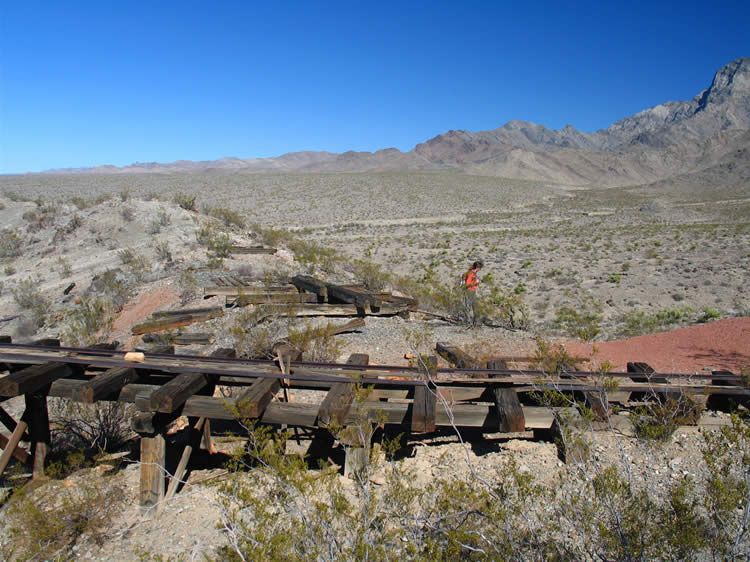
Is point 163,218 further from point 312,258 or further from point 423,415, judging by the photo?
point 423,415

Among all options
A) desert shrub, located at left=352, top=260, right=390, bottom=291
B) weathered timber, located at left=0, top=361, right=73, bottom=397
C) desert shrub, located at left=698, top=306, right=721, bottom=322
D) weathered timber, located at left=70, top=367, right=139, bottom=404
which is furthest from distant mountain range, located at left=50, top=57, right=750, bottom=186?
weathered timber, located at left=0, top=361, right=73, bottom=397

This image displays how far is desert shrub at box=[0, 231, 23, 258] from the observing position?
18312 millimetres

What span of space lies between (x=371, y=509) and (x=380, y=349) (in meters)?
4.77

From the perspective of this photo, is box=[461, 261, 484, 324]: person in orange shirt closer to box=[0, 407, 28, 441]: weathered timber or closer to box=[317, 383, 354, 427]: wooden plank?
box=[317, 383, 354, 427]: wooden plank

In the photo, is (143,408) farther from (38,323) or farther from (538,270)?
(538,270)

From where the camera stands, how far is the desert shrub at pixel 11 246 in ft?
60.1

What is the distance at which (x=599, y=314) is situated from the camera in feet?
40.9

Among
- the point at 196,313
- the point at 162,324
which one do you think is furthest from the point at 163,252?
the point at 162,324

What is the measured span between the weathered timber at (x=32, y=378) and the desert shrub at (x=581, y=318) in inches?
318

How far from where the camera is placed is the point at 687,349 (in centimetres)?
739

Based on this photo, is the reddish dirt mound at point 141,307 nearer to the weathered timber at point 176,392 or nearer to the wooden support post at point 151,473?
the weathered timber at point 176,392

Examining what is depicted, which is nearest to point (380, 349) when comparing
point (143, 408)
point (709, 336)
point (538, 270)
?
point (143, 408)

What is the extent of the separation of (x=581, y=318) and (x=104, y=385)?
10262mm

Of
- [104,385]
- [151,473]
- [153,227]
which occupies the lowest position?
[151,473]
